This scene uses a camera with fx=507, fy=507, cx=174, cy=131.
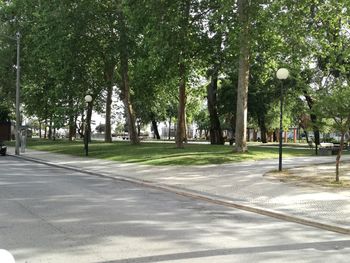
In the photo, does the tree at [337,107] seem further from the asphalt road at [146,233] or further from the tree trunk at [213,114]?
the tree trunk at [213,114]

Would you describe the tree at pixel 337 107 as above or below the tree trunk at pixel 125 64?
below

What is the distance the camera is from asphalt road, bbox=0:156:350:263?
6.83 metres

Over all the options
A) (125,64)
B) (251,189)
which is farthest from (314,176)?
(125,64)

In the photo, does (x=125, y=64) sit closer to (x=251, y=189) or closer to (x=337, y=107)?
(x=337, y=107)

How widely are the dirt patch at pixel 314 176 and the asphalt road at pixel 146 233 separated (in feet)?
16.0

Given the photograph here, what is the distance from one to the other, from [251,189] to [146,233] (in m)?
6.96

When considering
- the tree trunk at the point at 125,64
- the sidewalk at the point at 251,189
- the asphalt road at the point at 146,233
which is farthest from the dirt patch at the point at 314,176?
the tree trunk at the point at 125,64

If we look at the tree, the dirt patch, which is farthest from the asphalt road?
the tree

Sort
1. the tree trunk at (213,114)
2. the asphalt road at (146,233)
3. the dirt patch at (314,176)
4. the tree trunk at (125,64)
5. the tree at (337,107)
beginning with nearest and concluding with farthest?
the asphalt road at (146,233) < the dirt patch at (314,176) < the tree at (337,107) < the tree trunk at (125,64) < the tree trunk at (213,114)

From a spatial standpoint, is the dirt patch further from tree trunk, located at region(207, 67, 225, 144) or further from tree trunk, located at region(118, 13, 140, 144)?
tree trunk, located at region(207, 67, 225, 144)

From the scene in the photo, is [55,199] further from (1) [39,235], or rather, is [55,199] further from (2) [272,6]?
(2) [272,6]

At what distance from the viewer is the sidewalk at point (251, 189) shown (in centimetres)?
1075

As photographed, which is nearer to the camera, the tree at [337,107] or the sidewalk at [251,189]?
the sidewalk at [251,189]

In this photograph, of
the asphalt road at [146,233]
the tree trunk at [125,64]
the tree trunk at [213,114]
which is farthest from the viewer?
the tree trunk at [213,114]
